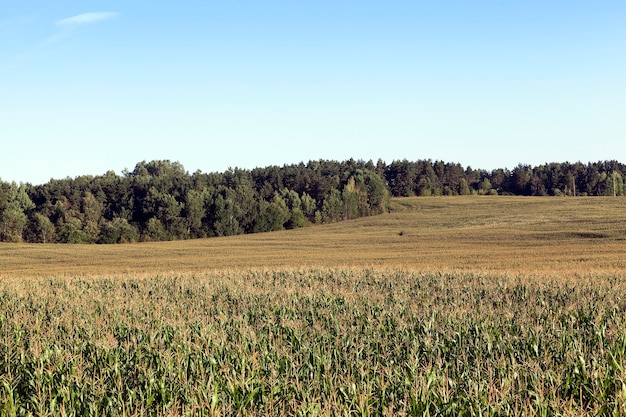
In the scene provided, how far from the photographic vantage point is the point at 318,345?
1114 centimetres

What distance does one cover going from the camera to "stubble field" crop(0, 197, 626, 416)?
26.8ft

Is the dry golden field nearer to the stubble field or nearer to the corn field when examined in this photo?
the stubble field

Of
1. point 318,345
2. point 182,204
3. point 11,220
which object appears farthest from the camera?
point 182,204

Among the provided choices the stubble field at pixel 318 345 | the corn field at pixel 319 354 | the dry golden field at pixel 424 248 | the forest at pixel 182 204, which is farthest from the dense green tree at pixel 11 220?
the corn field at pixel 319 354

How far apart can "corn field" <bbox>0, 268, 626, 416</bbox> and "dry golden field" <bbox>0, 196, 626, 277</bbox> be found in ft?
39.5

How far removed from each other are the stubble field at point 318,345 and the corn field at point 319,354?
46mm

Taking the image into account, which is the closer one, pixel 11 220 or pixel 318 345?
pixel 318 345

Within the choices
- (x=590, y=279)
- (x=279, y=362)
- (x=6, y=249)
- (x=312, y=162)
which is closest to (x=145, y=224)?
(x=6, y=249)

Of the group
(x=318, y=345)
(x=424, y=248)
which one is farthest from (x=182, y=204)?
(x=318, y=345)

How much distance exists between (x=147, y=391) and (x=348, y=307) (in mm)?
8857

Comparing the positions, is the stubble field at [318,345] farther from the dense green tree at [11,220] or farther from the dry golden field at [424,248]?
the dense green tree at [11,220]

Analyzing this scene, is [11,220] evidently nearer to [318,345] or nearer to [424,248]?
[424,248]

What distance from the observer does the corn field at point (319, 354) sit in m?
8.06

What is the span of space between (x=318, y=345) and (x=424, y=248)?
141 feet
